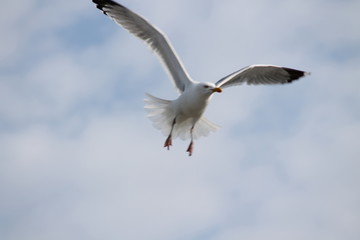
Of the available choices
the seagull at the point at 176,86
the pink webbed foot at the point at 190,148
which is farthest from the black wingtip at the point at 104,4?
the pink webbed foot at the point at 190,148

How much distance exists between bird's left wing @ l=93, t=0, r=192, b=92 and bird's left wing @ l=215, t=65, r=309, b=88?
2.79 feet

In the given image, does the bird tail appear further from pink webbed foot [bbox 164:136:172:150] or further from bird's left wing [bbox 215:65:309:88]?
bird's left wing [bbox 215:65:309:88]

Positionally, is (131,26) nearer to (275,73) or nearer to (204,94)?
(204,94)

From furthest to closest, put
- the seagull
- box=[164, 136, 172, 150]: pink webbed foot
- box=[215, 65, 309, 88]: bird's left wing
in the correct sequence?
box=[215, 65, 309, 88]: bird's left wing, box=[164, 136, 172, 150]: pink webbed foot, the seagull

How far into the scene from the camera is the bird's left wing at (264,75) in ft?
39.2

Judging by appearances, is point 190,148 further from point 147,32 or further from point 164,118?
point 147,32

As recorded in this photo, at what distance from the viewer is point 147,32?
1121 centimetres

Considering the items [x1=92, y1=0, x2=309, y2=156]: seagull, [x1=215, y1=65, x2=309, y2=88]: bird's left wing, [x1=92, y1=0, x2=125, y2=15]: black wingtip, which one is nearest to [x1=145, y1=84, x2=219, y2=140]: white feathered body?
[x1=92, y1=0, x2=309, y2=156]: seagull

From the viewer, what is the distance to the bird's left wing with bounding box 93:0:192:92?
1112 cm

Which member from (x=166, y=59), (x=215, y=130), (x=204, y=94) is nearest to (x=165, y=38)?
(x=166, y=59)

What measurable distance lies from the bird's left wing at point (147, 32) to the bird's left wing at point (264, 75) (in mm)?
850

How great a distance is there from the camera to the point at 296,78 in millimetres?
12336

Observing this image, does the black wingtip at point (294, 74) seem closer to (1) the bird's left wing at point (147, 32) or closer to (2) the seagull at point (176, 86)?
(2) the seagull at point (176, 86)

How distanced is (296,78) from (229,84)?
1.18 metres
